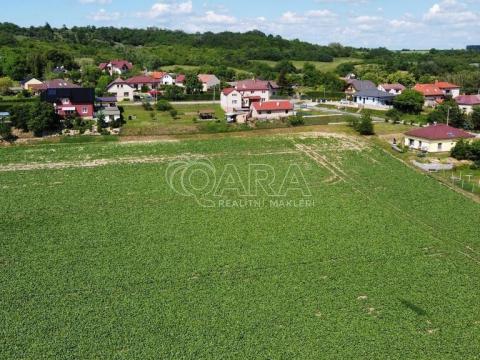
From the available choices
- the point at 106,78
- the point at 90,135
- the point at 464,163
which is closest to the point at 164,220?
the point at 90,135

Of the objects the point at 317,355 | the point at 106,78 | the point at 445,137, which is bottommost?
the point at 317,355

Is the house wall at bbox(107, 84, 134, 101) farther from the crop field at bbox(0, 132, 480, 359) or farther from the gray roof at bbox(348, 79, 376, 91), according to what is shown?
the gray roof at bbox(348, 79, 376, 91)

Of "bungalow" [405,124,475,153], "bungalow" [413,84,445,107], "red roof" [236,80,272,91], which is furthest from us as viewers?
"bungalow" [413,84,445,107]

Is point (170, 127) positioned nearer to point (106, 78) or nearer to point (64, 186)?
point (64, 186)

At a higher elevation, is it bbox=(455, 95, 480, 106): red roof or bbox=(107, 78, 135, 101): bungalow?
bbox=(107, 78, 135, 101): bungalow

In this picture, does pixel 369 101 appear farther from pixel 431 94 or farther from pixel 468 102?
pixel 468 102

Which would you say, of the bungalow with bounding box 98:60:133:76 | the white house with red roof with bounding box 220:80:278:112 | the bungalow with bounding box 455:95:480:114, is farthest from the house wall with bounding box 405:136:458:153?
the bungalow with bounding box 98:60:133:76

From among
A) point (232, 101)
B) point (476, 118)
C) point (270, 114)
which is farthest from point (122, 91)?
point (476, 118)
